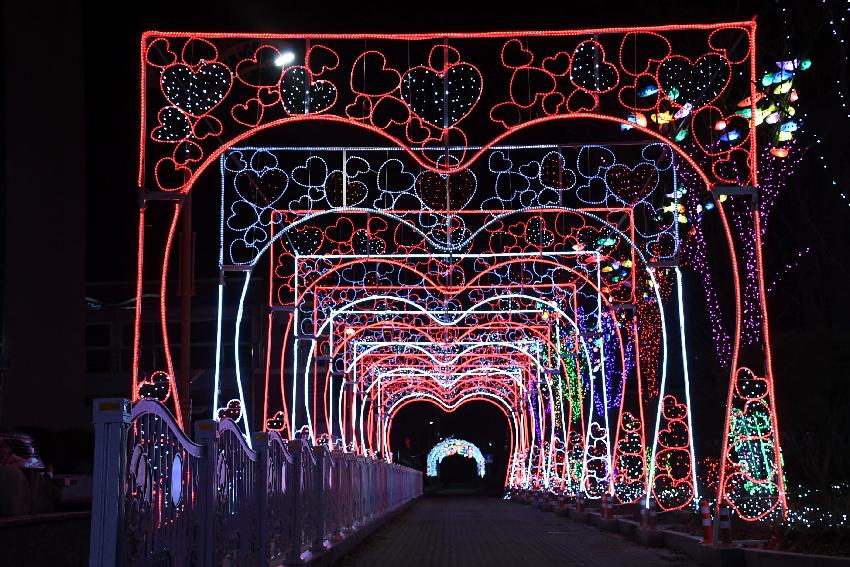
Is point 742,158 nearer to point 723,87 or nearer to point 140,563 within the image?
point 723,87

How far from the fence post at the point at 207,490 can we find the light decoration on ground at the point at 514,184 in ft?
14.8

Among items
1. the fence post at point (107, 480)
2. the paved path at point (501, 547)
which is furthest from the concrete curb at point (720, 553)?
the fence post at point (107, 480)

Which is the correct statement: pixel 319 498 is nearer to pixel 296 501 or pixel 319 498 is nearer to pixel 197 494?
pixel 296 501

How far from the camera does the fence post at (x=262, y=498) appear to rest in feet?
36.6

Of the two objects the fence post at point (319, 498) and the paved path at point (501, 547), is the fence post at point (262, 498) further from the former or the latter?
the paved path at point (501, 547)

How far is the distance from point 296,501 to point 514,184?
11.0 m

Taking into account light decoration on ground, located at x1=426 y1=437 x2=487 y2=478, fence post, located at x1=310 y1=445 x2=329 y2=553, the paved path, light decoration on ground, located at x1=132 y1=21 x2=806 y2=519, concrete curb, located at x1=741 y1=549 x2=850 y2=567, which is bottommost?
the paved path

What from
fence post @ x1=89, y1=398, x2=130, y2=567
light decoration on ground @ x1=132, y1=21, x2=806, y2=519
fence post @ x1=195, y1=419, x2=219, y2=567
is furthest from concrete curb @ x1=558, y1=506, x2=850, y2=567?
fence post @ x1=89, y1=398, x2=130, y2=567

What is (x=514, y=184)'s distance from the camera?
76.8 feet

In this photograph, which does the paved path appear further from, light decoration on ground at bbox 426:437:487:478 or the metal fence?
light decoration on ground at bbox 426:437:487:478

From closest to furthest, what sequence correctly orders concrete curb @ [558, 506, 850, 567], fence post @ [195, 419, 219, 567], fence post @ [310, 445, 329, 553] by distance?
fence post @ [195, 419, 219, 567]
concrete curb @ [558, 506, 850, 567]
fence post @ [310, 445, 329, 553]

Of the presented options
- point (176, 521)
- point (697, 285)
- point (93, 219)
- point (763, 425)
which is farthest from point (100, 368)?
point (176, 521)

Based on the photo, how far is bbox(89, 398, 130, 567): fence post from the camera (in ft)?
19.9

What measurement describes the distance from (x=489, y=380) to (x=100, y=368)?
19845mm
